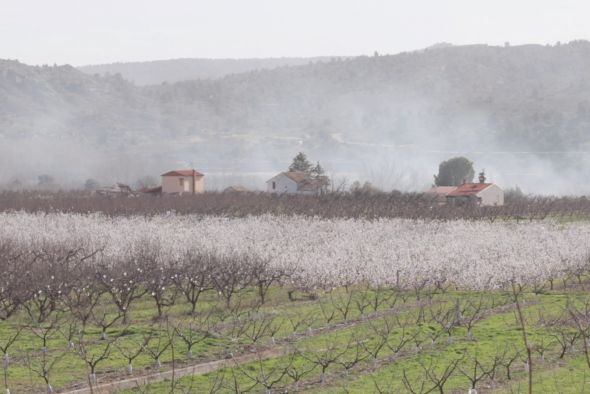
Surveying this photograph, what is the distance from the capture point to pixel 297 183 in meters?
100

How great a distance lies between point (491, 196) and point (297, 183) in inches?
826

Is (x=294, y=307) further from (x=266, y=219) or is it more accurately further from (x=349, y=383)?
(x=266, y=219)

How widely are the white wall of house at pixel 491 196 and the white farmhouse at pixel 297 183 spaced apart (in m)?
17.7

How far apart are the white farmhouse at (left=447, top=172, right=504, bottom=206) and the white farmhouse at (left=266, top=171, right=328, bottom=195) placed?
1511 centimetres

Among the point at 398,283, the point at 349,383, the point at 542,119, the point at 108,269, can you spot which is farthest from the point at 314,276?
the point at 542,119

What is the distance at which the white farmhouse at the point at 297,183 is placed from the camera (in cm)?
9938

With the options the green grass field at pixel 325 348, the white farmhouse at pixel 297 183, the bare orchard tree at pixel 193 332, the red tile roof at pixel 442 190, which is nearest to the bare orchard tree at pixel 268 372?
the green grass field at pixel 325 348

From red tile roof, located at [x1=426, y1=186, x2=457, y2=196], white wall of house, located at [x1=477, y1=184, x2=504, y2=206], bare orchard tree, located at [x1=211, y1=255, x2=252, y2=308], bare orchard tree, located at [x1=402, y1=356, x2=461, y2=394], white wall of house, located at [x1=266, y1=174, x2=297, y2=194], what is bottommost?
bare orchard tree, located at [x1=402, y1=356, x2=461, y2=394]

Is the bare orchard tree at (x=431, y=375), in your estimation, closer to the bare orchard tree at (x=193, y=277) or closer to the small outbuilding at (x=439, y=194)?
the bare orchard tree at (x=193, y=277)

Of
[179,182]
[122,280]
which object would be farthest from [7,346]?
[179,182]

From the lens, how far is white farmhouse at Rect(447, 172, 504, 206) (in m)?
85.9

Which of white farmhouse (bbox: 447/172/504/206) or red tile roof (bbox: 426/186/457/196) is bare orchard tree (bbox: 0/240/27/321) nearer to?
white farmhouse (bbox: 447/172/504/206)

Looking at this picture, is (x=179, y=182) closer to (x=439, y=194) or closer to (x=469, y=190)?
(x=439, y=194)

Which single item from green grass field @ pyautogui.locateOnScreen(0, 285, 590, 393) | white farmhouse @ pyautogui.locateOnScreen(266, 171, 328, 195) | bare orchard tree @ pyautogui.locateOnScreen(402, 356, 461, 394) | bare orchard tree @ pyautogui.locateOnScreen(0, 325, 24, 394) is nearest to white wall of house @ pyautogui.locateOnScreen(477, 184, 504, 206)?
Answer: white farmhouse @ pyautogui.locateOnScreen(266, 171, 328, 195)
